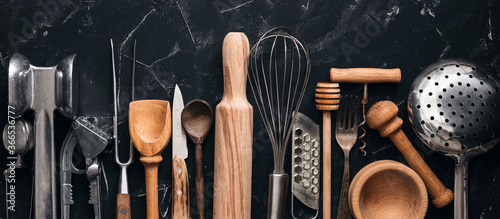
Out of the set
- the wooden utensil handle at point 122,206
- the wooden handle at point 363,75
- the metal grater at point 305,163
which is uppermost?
the wooden handle at point 363,75

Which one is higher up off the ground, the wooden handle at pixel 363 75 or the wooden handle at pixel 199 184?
the wooden handle at pixel 363 75

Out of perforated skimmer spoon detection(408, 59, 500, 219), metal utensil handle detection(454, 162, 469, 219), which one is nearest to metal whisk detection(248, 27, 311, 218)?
perforated skimmer spoon detection(408, 59, 500, 219)

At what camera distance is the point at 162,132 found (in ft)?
3.67

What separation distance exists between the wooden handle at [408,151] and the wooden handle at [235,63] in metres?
0.28

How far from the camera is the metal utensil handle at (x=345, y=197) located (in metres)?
1.16

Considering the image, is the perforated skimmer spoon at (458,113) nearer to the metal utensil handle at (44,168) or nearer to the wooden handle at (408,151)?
the wooden handle at (408,151)

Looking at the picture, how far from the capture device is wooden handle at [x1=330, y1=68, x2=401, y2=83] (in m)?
1.15

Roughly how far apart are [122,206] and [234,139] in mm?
267

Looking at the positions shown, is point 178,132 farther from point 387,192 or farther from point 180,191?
point 387,192

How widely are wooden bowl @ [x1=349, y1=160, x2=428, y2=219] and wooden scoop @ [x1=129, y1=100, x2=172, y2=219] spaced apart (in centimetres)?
40

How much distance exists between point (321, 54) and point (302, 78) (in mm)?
66

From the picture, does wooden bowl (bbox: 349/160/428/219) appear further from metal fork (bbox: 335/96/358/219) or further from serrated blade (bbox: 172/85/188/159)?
serrated blade (bbox: 172/85/188/159)

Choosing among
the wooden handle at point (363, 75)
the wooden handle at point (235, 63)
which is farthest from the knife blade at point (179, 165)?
the wooden handle at point (363, 75)

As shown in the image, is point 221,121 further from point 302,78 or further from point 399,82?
point 399,82
